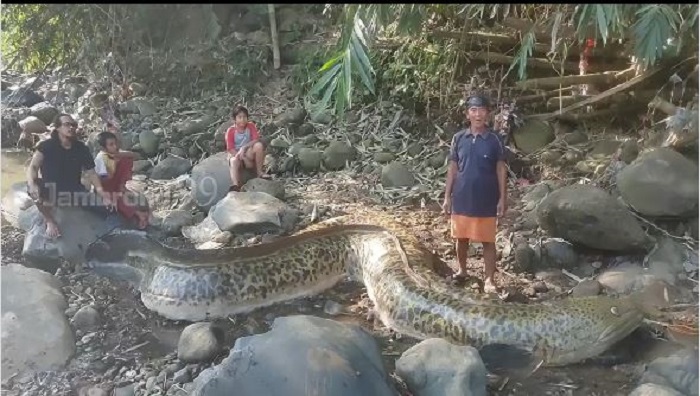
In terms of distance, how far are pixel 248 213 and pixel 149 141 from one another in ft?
3.29

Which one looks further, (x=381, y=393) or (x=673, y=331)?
(x=673, y=331)

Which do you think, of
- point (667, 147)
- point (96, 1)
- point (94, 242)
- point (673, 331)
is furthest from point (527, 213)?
point (96, 1)

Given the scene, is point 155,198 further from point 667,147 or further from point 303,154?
point 667,147

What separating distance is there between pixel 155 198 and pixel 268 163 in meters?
0.65

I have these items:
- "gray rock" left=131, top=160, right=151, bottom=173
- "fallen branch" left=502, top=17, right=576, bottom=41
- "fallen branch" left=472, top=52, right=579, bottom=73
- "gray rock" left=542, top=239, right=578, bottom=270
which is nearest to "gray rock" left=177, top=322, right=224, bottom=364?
"gray rock" left=131, top=160, right=151, bottom=173

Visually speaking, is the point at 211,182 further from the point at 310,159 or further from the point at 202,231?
the point at 310,159

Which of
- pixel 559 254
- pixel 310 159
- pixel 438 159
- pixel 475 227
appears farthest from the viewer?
pixel 310 159

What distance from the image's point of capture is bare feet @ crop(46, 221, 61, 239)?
3.65 metres

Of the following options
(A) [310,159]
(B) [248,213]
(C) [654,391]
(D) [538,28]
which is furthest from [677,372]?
(A) [310,159]

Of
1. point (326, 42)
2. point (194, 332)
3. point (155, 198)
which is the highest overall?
point (326, 42)

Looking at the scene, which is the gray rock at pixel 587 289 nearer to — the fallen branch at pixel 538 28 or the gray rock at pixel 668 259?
the gray rock at pixel 668 259

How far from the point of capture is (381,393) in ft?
8.80

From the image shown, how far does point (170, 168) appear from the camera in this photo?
451 cm

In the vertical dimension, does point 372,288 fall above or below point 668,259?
below
